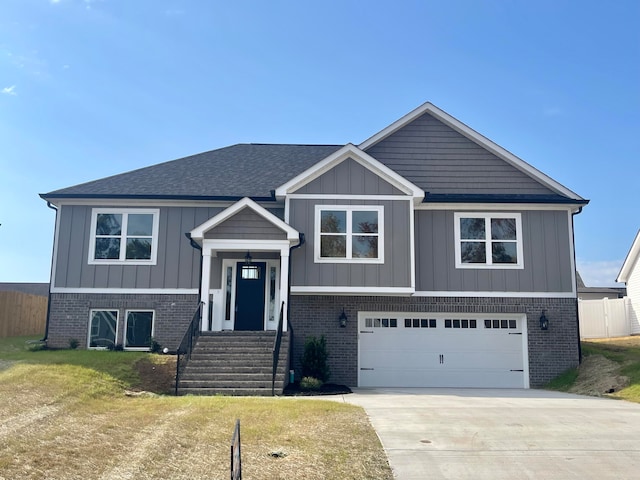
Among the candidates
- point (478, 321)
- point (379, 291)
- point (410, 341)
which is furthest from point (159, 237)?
point (478, 321)

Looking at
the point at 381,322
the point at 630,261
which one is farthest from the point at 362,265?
the point at 630,261

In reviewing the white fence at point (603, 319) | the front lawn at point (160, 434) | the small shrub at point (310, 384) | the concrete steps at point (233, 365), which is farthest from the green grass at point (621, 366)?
the concrete steps at point (233, 365)

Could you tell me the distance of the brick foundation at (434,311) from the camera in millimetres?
16656

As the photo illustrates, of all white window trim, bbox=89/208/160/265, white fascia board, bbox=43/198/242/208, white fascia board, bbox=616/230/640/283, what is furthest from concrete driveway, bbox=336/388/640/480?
white fascia board, bbox=616/230/640/283

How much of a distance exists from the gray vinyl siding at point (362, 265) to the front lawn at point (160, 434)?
4913 millimetres

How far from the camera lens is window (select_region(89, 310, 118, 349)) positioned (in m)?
17.2

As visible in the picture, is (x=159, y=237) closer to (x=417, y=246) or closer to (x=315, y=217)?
(x=315, y=217)

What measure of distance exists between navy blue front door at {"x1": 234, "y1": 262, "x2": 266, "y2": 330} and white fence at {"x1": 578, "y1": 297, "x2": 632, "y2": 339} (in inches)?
594

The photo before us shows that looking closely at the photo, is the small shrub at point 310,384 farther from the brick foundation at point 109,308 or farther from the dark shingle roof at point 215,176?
the dark shingle roof at point 215,176

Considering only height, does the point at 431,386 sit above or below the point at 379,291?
below

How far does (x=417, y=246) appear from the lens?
17484 millimetres

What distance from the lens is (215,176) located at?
19.2m

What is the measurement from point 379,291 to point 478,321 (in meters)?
3.32

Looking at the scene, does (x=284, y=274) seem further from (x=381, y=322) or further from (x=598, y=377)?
(x=598, y=377)
